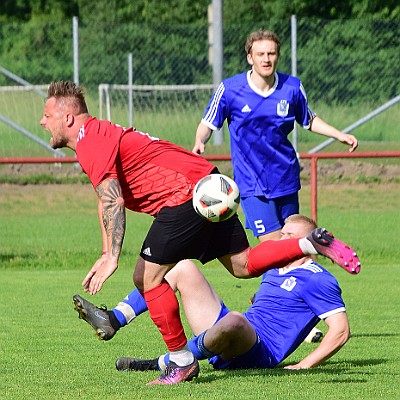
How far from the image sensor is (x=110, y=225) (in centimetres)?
654

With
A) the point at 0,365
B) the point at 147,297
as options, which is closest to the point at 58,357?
the point at 0,365

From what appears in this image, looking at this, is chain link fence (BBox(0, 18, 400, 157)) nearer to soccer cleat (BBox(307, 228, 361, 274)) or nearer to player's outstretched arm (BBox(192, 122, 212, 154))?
player's outstretched arm (BBox(192, 122, 212, 154))

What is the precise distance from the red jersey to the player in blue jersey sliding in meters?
0.69

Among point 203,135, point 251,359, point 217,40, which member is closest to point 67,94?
point 251,359

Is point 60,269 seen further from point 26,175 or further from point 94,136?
point 94,136

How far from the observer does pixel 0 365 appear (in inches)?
299

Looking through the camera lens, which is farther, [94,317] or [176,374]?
[94,317]

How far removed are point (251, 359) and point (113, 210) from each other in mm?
1405

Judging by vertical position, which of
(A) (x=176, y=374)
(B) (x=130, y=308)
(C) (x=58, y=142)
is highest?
(C) (x=58, y=142)

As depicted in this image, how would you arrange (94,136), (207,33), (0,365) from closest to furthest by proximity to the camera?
(94,136), (0,365), (207,33)

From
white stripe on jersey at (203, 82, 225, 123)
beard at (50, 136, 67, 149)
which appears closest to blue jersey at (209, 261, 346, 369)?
beard at (50, 136, 67, 149)

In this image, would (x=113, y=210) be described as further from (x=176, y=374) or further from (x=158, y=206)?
(x=176, y=374)

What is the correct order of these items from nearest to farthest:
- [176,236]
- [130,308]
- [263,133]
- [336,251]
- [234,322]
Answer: [336,251], [176,236], [234,322], [130,308], [263,133]

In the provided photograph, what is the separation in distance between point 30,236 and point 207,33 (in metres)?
7.13
